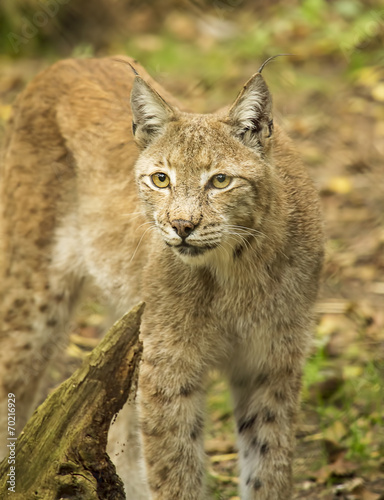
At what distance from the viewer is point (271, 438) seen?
4688 mm

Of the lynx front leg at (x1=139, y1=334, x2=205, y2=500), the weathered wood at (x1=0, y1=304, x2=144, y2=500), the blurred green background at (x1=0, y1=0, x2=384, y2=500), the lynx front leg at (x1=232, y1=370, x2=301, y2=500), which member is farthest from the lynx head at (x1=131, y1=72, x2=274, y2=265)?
the blurred green background at (x1=0, y1=0, x2=384, y2=500)

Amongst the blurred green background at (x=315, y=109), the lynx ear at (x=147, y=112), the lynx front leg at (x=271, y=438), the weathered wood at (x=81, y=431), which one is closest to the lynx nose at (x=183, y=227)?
the weathered wood at (x=81, y=431)

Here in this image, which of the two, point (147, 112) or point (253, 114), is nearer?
point (253, 114)

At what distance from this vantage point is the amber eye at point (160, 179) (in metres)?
4.15

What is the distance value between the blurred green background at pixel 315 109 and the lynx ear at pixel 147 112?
1.64 m

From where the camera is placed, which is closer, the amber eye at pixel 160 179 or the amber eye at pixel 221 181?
the amber eye at pixel 221 181

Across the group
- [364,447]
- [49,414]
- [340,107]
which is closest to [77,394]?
[49,414]

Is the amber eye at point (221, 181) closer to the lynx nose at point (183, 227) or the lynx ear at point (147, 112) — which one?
the lynx nose at point (183, 227)

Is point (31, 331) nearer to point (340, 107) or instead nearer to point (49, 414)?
point (49, 414)

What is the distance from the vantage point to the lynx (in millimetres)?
4145

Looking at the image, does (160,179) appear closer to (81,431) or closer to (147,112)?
(147,112)

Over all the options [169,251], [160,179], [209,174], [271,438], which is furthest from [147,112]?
[271,438]

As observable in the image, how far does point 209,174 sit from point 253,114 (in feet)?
1.27

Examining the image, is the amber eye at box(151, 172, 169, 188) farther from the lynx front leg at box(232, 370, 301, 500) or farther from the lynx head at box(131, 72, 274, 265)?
the lynx front leg at box(232, 370, 301, 500)
